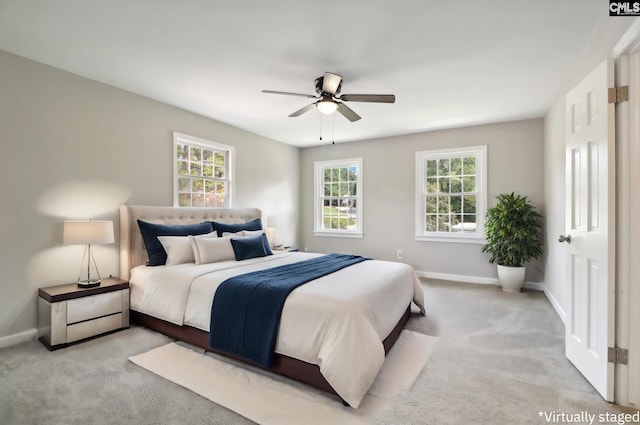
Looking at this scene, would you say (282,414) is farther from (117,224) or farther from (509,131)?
(509,131)

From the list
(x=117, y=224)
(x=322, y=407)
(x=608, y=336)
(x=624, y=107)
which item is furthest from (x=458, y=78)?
(x=117, y=224)

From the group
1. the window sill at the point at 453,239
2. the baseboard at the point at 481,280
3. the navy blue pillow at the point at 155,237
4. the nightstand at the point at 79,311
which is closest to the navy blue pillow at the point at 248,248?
the navy blue pillow at the point at 155,237

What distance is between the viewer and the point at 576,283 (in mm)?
2354

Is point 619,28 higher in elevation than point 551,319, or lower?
higher

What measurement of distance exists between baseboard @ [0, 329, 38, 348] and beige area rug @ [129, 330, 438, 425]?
1.18 meters

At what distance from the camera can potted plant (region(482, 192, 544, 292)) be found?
→ 4367 millimetres

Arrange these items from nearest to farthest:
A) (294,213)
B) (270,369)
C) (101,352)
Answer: (270,369)
(101,352)
(294,213)

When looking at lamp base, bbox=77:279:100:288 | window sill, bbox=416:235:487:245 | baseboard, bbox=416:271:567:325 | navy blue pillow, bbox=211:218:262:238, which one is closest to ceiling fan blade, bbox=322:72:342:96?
navy blue pillow, bbox=211:218:262:238

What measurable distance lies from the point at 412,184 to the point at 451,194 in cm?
68

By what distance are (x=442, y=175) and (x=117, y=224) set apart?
496 cm

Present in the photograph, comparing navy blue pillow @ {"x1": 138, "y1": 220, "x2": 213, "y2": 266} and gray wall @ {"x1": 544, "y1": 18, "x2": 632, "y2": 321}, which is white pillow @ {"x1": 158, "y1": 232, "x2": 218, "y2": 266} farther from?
gray wall @ {"x1": 544, "y1": 18, "x2": 632, "y2": 321}

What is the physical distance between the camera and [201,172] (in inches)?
180

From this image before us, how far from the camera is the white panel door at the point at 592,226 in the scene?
1.92m

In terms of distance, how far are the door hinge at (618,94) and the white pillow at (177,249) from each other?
382cm
